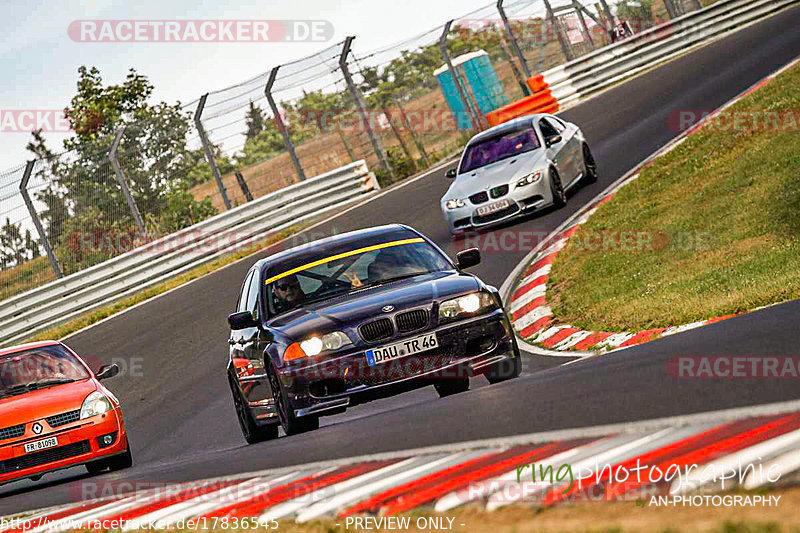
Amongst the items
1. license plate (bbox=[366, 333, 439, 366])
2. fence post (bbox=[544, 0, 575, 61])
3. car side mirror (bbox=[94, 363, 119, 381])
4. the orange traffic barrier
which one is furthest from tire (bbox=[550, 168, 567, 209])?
fence post (bbox=[544, 0, 575, 61])

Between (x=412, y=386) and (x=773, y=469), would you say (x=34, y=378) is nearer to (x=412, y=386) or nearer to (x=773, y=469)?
(x=412, y=386)

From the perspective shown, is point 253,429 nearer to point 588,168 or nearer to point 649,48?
point 588,168

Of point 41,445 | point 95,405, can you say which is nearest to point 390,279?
point 95,405

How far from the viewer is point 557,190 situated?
17.9 meters

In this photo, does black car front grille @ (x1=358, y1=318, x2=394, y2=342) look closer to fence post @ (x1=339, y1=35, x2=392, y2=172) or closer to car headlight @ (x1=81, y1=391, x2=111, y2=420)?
car headlight @ (x1=81, y1=391, x2=111, y2=420)

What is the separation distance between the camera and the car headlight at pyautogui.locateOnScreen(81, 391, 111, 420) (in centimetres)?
1092

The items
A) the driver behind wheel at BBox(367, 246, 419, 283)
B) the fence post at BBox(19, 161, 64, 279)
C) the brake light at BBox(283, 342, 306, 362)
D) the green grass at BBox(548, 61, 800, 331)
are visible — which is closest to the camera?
the brake light at BBox(283, 342, 306, 362)

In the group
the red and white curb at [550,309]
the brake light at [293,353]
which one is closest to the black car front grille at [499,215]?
the red and white curb at [550,309]

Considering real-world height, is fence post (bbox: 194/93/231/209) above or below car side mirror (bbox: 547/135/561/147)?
above

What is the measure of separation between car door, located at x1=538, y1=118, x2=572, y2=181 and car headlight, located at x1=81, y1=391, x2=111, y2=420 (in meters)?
8.97

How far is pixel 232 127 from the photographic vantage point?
23.4m

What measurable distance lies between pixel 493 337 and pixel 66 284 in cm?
1506

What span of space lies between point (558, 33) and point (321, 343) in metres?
24.6

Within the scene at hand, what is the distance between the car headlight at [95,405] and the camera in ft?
35.8
